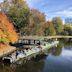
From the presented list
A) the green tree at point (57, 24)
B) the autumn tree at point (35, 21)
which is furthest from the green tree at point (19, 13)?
the green tree at point (57, 24)

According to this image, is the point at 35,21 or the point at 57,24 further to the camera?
the point at 57,24

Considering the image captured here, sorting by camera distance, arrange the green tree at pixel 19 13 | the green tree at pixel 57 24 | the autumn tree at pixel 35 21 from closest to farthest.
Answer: the green tree at pixel 19 13, the autumn tree at pixel 35 21, the green tree at pixel 57 24

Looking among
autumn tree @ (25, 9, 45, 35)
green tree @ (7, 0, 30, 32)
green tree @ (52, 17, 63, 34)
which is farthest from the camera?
green tree @ (52, 17, 63, 34)

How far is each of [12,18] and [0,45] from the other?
622 inches

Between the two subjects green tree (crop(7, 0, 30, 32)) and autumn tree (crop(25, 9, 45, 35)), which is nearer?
green tree (crop(7, 0, 30, 32))

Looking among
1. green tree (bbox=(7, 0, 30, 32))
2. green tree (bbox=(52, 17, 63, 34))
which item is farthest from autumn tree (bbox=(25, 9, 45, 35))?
green tree (bbox=(52, 17, 63, 34))

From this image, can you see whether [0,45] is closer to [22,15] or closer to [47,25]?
[22,15]

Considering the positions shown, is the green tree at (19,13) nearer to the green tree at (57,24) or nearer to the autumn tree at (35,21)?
the autumn tree at (35,21)

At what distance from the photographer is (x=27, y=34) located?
69.6 meters

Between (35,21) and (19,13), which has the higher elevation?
(19,13)

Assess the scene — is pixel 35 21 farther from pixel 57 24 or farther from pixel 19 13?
pixel 57 24

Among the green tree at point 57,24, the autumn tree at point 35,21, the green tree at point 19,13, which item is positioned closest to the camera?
the green tree at point 19,13

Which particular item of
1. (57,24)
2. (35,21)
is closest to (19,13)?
(35,21)

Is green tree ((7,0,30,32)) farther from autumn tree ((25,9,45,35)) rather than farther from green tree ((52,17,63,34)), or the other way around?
green tree ((52,17,63,34))
